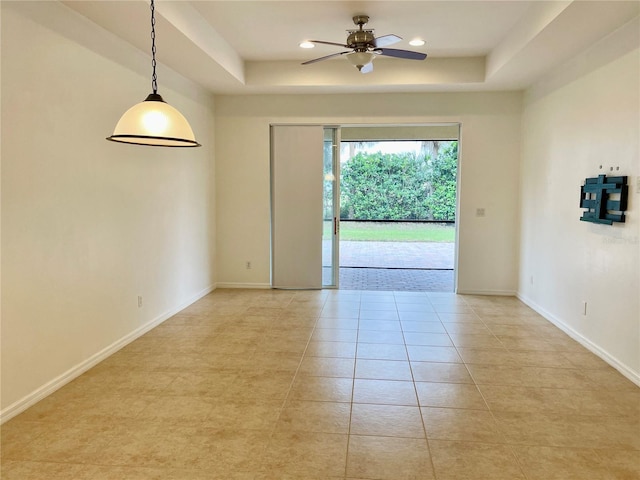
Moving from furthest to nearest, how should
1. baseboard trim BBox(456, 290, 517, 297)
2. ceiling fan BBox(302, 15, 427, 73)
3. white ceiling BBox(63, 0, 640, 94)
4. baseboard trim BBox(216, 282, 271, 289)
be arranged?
baseboard trim BBox(216, 282, 271, 289) < baseboard trim BBox(456, 290, 517, 297) < ceiling fan BBox(302, 15, 427, 73) < white ceiling BBox(63, 0, 640, 94)

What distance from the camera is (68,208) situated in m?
3.03

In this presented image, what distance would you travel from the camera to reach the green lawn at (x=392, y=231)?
37.4 ft

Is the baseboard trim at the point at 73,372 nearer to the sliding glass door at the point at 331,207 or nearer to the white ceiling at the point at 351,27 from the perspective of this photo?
the sliding glass door at the point at 331,207

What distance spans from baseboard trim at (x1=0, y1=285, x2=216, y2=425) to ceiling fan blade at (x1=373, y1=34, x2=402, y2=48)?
10.9 ft

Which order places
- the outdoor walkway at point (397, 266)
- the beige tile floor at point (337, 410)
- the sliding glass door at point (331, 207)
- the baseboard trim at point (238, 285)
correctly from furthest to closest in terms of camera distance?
1. the outdoor walkway at point (397, 266)
2. the baseboard trim at point (238, 285)
3. the sliding glass door at point (331, 207)
4. the beige tile floor at point (337, 410)

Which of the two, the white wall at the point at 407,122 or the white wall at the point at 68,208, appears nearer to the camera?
the white wall at the point at 68,208

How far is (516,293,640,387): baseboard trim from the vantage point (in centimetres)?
313

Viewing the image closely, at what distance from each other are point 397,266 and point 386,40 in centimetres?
534

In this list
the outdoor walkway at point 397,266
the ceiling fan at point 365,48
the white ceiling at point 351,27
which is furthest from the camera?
the outdoor walkway at point 397,266

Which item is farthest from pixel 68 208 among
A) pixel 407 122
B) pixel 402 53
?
pixel 407 122

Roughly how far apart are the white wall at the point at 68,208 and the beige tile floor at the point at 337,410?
266mm

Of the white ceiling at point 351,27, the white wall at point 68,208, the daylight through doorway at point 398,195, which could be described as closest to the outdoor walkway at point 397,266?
the daylight through doorway at point 398,195

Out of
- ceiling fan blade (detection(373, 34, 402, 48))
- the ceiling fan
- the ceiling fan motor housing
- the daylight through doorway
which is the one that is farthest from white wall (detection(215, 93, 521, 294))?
the daylight through doorway

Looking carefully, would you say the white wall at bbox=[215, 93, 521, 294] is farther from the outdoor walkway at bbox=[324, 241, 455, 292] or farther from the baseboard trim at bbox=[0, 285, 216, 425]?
the baseboard trim at bbox=[0, 285, 216, 425]
